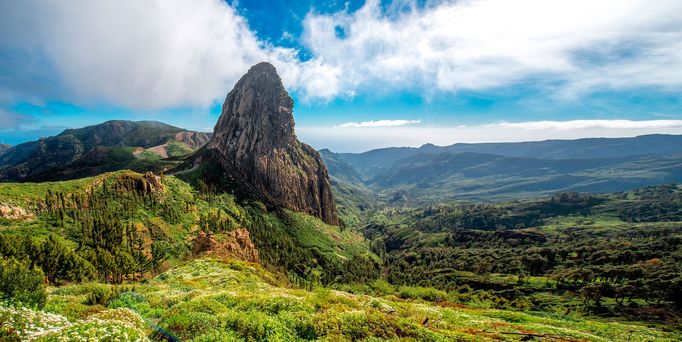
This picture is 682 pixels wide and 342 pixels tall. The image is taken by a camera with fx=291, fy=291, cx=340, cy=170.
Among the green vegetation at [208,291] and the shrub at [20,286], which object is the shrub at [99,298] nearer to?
the green vegetation at [208,291]

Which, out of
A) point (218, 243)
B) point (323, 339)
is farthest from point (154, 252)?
point (323, 339)

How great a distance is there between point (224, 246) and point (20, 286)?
82497 millimetres

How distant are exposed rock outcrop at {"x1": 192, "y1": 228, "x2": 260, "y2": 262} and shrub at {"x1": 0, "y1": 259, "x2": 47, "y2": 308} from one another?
71.7m

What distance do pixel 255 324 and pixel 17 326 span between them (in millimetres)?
11883

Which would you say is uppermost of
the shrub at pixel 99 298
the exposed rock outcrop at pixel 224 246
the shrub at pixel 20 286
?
the shrub at pixel 20 286

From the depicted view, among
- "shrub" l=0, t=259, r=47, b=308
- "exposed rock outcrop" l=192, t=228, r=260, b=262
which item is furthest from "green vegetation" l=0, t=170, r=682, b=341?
"exposed rock outcrop" l=192, t=228, r=260, b=262

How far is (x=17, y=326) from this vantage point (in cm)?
1358

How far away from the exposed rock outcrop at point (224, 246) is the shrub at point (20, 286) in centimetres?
7175

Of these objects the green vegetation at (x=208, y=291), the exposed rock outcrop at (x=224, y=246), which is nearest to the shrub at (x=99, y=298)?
the green vegetation at (x=208, y=291)

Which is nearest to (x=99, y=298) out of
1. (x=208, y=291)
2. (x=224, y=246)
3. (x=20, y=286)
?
(x=20, y=286)

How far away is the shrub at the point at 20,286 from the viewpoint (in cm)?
1888

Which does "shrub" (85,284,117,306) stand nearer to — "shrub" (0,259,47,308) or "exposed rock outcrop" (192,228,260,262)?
"shrub" (0,259,47,308)

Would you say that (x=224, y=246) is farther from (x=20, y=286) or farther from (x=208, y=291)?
(x=20, y=286)

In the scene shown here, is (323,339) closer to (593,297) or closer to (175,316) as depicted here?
(175,316)
